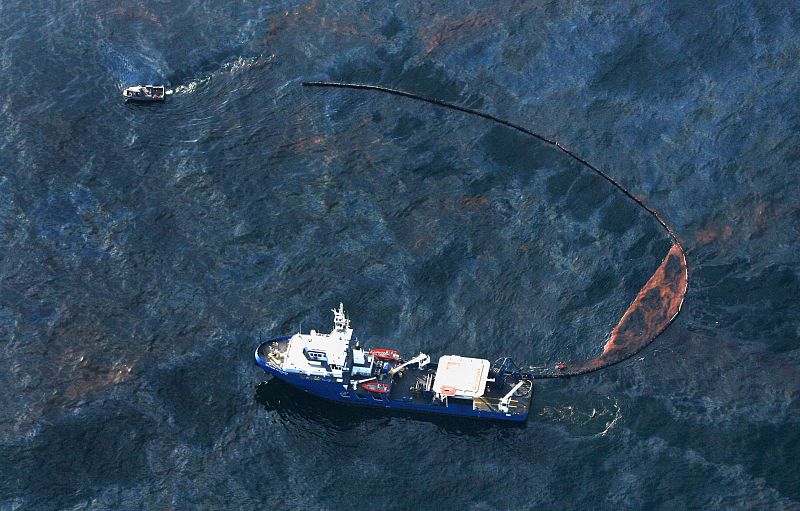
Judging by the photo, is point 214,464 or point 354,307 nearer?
point 214,464

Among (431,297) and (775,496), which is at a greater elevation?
(431,297)

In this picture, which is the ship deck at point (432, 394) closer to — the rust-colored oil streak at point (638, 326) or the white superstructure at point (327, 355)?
the white superstructure at point (327, 355)

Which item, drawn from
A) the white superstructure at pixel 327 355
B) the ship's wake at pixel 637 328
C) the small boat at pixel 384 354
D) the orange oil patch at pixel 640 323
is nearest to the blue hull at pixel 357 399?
the white superstructure at pixel 327 355

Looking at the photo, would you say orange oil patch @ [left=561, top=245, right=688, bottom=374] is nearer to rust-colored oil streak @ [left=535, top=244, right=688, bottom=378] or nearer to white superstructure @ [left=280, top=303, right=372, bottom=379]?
rust-colored oil streak @ [left=535, top=244, right=688, bottom=378]

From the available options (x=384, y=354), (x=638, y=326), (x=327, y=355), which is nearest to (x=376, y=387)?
(x=384, y=354)

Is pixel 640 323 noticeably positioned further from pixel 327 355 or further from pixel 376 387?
pixel 327 355

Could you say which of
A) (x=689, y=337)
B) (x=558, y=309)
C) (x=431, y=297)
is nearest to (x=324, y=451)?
(x=431, y=297)

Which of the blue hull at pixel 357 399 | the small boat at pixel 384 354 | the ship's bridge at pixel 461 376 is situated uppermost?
the small boat at pixel 384 354

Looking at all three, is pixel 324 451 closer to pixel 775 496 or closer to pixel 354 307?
pixel 354 307
